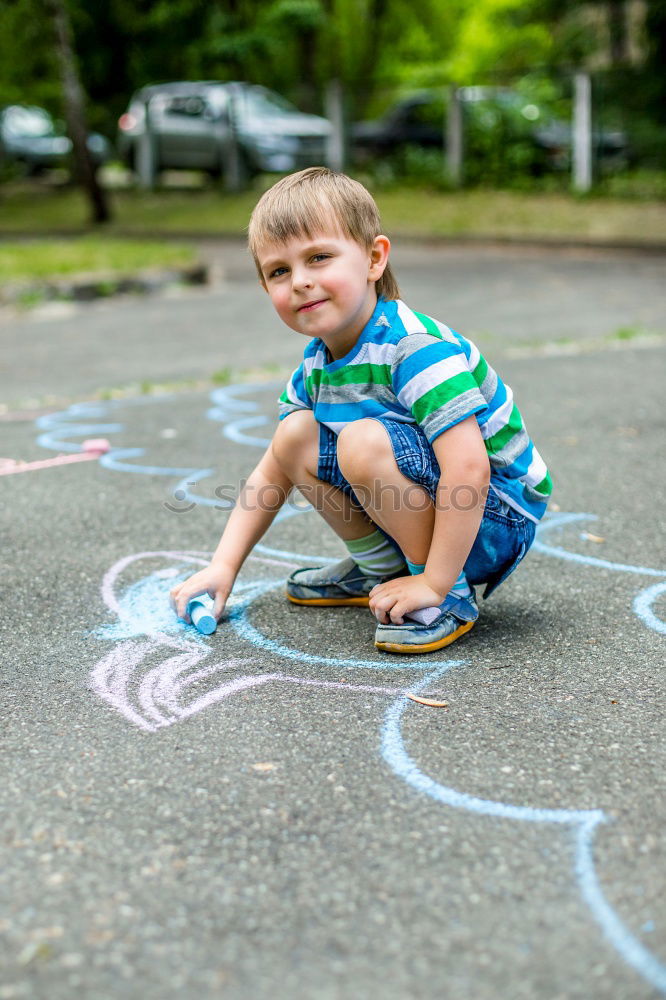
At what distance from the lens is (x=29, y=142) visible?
2111 cm

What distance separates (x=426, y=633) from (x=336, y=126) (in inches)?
557

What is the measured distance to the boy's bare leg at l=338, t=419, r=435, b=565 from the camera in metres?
2.21

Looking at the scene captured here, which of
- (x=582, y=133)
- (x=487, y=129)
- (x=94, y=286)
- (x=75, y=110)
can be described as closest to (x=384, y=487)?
(x=94, y=286)

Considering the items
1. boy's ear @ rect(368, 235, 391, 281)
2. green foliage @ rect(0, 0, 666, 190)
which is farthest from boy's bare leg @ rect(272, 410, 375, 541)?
green foliage @ rect(0, 0, 666, 190)

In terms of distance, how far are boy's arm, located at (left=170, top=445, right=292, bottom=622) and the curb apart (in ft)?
20.0

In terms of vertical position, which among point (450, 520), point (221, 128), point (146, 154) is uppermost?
point (450, 520)

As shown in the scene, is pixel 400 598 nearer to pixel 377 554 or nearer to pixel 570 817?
pixel 377 554

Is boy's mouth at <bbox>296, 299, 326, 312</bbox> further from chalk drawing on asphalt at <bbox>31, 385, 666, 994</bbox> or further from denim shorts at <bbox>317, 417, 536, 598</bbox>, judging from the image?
chalk drawing on asphalt at <bbox>31, 385, 666, 994</bbox>

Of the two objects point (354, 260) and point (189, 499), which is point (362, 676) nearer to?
point (354, 260)

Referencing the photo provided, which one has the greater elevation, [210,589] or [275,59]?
[275,59]

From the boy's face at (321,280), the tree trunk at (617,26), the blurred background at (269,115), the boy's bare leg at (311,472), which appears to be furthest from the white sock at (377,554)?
the tree trunk at (617,26)

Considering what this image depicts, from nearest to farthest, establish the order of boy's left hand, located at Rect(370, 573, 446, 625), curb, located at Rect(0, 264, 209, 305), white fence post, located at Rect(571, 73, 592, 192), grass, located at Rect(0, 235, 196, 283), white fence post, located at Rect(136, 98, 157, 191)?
boy's left hand, located at Rect(370, 573, 446, 625) < curb, located at Rect(0, 264, 209, 305) < grass, located at Rect(0, 235, 196, 283) < white fence post, located at Rect(571, 73, 592, 192) < white fence post, located at Rect(136, 98, 157, 191)

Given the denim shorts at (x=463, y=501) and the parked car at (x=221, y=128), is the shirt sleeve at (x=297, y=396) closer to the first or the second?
the denim shorts at (x=463, y=501)

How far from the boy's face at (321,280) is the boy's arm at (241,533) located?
1.17 ft
